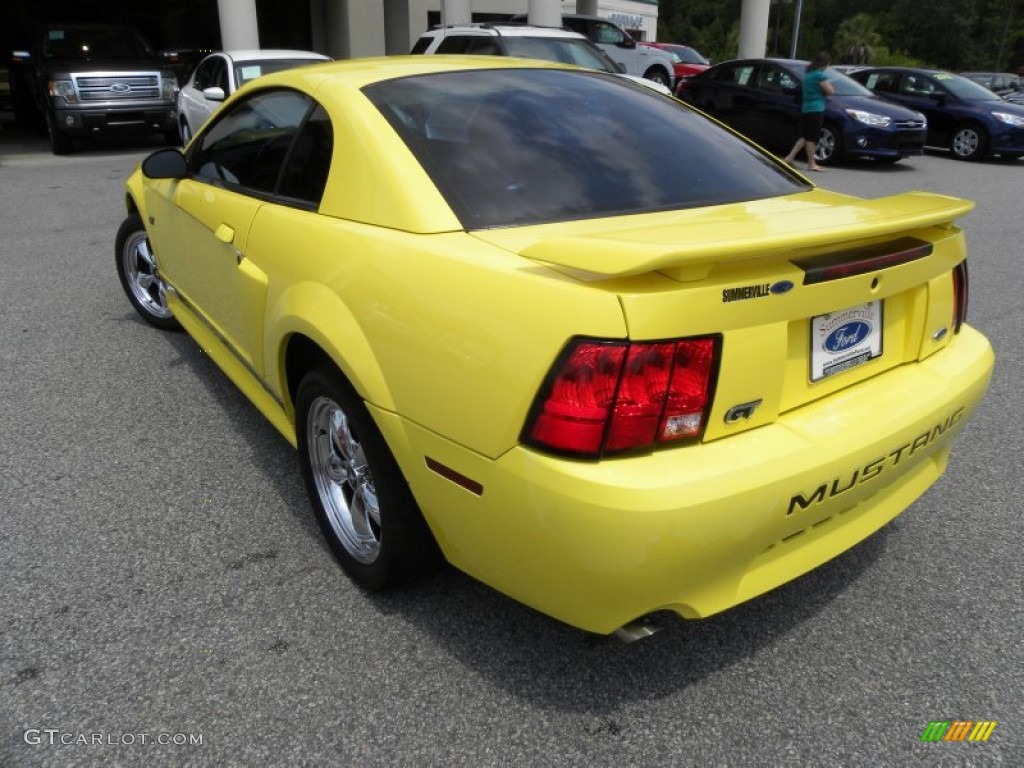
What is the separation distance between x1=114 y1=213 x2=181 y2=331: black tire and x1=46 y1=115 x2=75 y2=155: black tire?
9.26 meters

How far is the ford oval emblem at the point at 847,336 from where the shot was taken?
2.07 m

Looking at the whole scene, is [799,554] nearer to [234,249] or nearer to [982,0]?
[234,249]

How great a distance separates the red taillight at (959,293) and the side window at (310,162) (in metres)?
1.96

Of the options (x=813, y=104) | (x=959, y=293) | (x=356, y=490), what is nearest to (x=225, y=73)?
(x=813, y=104)

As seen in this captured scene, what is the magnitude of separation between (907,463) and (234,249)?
7.73ft

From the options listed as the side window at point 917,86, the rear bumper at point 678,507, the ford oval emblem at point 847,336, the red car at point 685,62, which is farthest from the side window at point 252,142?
the red car at point 685,62

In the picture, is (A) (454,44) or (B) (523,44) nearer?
(B) (523,44)

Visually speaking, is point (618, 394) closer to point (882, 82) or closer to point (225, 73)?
point (225, 73)

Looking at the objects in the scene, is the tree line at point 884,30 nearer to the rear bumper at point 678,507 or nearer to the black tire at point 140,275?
the black tire at point 140,275

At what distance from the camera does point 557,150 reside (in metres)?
2.55

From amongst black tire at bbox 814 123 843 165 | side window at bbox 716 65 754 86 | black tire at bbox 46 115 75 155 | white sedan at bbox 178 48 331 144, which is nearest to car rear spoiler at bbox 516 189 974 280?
white sedan at bbox 178 48 331 144

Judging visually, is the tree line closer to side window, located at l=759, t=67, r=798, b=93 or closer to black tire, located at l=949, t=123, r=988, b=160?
black tire, located at l=949, t=123, r=988, b=160

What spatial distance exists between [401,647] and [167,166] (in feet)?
7.94

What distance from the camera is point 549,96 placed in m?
2.81
